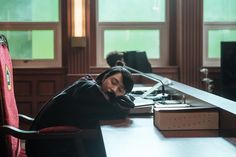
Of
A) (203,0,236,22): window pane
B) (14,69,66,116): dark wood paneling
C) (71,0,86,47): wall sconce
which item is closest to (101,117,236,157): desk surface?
(71,0,86,47): wall sconce

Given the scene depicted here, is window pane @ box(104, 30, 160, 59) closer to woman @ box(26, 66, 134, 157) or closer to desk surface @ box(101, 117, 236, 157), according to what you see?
woman @ box(26, 66, 134, 157)

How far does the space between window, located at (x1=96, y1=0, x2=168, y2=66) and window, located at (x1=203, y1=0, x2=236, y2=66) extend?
1.75 feet

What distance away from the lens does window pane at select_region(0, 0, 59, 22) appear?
206 inches

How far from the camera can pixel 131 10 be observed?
5438 millimetres

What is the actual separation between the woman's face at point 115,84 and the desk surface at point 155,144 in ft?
0.69

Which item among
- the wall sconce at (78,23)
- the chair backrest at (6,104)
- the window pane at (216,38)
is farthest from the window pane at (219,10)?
the chair backrest at (6,104)

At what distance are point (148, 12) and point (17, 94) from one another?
198 cm

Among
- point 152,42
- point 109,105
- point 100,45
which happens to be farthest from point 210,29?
point 109,105

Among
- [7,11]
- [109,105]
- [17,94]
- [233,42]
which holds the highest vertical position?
[7,11]

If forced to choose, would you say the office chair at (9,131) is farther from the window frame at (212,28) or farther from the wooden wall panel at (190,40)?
the window frame at (212,28)

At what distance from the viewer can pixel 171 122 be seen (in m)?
1.81

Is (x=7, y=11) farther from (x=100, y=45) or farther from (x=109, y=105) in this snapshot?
(x=109, y=105)

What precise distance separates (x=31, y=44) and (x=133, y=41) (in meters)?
1.32

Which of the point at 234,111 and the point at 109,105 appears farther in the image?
the point at 109,105
